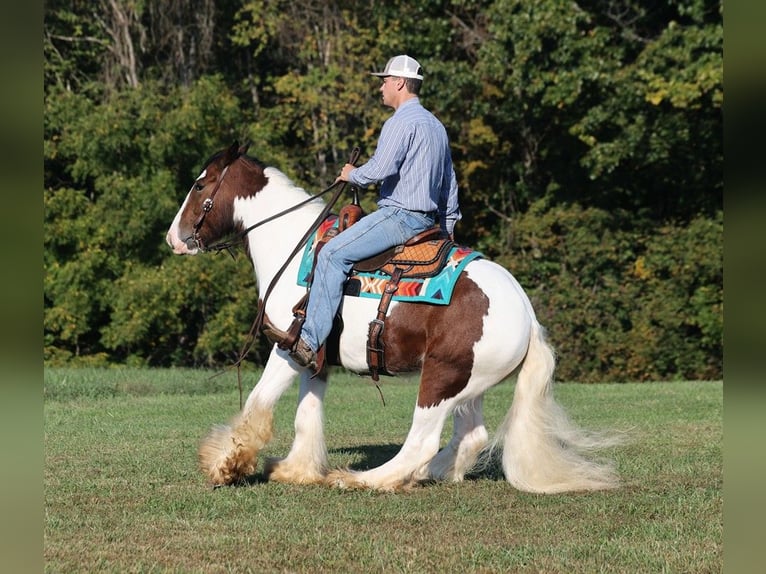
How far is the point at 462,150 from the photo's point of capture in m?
24.1

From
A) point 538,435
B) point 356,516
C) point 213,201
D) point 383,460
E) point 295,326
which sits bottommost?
point 383,460

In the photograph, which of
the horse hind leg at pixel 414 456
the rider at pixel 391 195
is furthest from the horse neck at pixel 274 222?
the horse hind leg at pixel 414 456

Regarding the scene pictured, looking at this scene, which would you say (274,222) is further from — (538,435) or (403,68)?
(538,435)

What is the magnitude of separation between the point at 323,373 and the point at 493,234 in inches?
697

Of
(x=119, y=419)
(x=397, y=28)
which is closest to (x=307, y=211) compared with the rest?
(x=119, y=419)

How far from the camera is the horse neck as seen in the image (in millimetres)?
7305

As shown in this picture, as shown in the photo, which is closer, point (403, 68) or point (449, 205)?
point (403, 68)

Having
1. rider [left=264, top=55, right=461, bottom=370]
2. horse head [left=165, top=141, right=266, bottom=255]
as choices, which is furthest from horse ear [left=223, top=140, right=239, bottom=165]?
rider [left=264, top=55, right=461, bottom=370]

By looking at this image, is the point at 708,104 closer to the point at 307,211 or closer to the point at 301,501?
the point at 307,211

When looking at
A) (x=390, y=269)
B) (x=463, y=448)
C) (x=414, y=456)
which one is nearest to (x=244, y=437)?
(x=414, y=456)

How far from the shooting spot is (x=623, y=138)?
21500mm

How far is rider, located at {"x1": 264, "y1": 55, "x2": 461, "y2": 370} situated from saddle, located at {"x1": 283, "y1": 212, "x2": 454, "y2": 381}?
0.05 m

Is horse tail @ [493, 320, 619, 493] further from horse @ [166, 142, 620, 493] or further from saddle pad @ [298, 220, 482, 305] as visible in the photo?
saddle pad @ [298, 220, 482, 305]

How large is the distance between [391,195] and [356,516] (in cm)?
219
